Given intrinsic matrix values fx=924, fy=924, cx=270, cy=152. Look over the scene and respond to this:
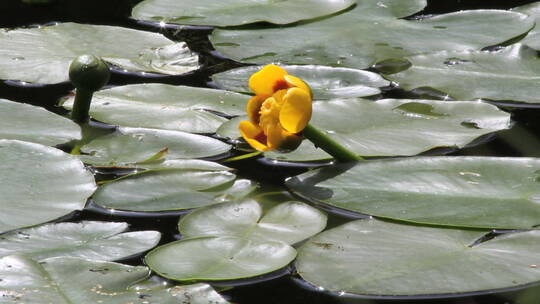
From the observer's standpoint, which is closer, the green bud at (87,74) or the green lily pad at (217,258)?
the green lily pad at (217,258)

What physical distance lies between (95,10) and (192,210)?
1.26 meters

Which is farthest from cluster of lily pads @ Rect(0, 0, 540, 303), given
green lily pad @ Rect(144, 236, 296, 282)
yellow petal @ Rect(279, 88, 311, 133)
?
yellow petal @ Rect(279, 88, 311, 133)

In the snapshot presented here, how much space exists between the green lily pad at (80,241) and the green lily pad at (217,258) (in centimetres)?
5

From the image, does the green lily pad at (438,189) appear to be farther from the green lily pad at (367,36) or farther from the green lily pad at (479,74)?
the green lily pad at (367,36)

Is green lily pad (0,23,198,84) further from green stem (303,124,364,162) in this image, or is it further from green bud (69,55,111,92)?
green stem (303,124,364,162)

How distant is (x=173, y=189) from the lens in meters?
1.51

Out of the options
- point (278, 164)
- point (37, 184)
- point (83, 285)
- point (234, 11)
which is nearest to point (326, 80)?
point (278, 164)

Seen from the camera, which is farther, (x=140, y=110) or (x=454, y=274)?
(x=140, y=110)

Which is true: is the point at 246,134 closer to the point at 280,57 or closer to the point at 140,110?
the point at 140,110

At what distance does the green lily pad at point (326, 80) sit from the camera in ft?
6.29

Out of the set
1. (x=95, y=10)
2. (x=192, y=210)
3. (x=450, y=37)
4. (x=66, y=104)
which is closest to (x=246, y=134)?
(x=192, y=210)

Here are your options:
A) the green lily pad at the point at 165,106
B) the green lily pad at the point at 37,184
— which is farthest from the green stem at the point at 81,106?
the green lily pad at the point at 37,184

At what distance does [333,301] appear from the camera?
1.22 meters

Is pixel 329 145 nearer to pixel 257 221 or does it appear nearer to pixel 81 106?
pixel 257 221
